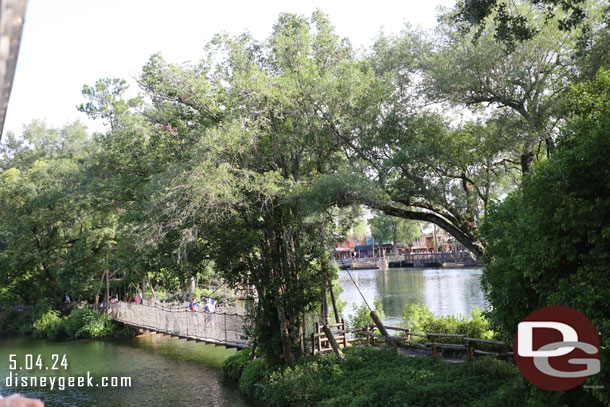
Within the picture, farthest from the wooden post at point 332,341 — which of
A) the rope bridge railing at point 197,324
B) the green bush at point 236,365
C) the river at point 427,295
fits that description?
the river at point 427,295

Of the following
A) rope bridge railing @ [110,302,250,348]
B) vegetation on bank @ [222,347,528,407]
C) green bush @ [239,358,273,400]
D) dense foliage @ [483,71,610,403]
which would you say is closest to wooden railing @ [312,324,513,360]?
vegetation on bank @ [222,347,528,407]

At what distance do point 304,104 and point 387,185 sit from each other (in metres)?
3.19

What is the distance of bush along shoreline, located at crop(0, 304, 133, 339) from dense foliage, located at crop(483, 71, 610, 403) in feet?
81.6

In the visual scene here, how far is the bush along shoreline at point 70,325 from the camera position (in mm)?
28641

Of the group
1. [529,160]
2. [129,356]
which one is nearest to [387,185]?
[529,160]

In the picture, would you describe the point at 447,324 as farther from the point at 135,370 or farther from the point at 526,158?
the point at 135,370

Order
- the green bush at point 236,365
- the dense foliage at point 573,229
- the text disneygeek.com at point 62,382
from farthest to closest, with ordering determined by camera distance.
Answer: the text disneygeek.com at point 62,382 < the green bush at point 236,365 < the dense foliage at point 573,229

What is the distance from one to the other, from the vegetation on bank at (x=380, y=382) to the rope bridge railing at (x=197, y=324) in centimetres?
158

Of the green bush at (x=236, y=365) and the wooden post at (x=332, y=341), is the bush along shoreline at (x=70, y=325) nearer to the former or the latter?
the green bush at (x=236, y=365)

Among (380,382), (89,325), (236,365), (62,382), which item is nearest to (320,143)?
(380,382)

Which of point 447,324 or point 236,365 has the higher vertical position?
point 447,324

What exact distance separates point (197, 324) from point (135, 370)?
311 cm

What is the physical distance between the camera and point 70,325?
2945 centimetres

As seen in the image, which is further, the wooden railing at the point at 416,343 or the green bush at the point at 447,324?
the green bush at the point at 447,324
